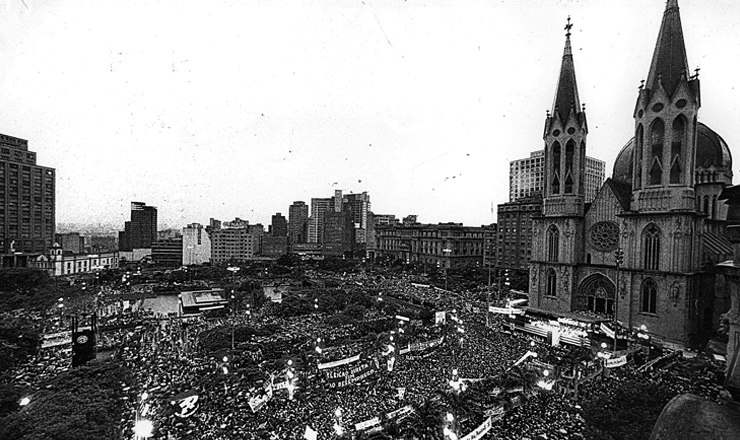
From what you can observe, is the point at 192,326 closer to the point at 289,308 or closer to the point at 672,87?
the point at 289,308

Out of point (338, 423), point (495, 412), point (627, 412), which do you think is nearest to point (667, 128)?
point (627, 412)

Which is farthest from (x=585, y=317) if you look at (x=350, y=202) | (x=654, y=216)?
(x=350, y=202)

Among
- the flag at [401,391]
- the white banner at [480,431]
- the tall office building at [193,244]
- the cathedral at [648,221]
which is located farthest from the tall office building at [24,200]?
the cathedral at [648,221]

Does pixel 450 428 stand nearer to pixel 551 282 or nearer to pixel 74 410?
pixel 74 410

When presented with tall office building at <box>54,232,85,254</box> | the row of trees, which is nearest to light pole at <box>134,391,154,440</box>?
the row of trees

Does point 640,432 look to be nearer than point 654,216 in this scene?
Yes

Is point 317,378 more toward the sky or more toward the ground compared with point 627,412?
more toward the ground
